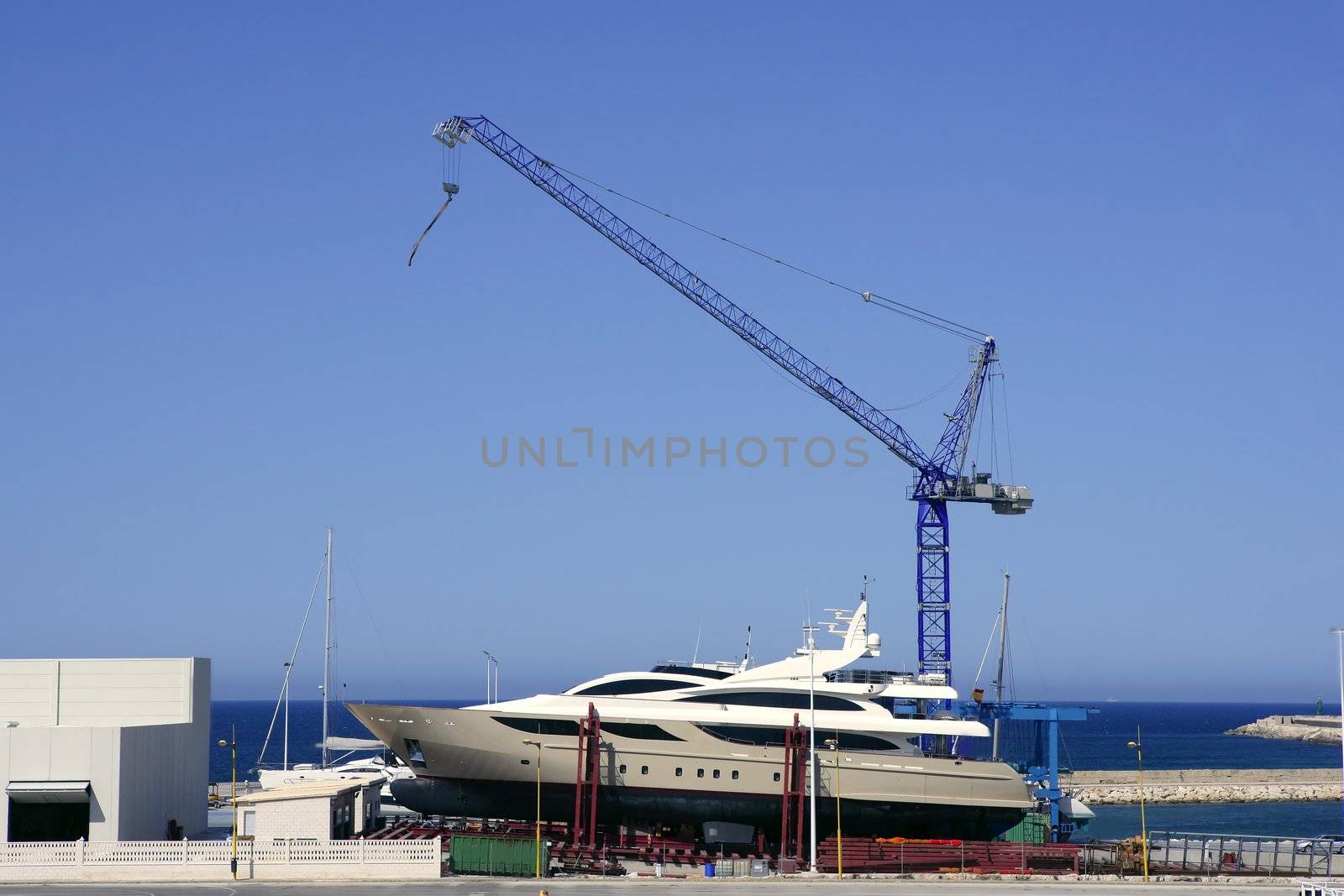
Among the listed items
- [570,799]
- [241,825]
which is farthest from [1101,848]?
[241,825]

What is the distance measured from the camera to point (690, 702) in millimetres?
50906

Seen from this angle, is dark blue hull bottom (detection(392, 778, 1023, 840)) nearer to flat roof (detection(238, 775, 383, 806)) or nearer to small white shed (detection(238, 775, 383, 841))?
flat roof (detection(238, 775, 383, 806))

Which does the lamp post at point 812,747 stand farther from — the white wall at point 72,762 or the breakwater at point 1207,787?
the breakwater at point 1207,787

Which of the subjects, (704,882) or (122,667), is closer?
(704,882)

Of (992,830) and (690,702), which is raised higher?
(690,702)

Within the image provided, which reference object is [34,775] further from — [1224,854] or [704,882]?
[1224,854]

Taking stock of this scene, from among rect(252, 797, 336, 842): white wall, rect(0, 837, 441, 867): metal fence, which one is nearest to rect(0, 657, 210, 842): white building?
rect(0, 837, 441, 867): metal fence

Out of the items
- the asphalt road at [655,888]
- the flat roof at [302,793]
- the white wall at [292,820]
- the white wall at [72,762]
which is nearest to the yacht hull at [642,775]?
the flat roof at [302,793]

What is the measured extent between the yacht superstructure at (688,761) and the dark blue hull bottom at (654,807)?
4cm

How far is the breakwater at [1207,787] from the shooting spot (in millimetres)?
95250

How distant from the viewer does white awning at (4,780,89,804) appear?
139 ft

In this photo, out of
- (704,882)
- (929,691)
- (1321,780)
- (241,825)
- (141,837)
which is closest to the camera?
(704,882)

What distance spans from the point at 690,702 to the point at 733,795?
353cm

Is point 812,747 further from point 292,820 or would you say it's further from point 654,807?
point 292,820
